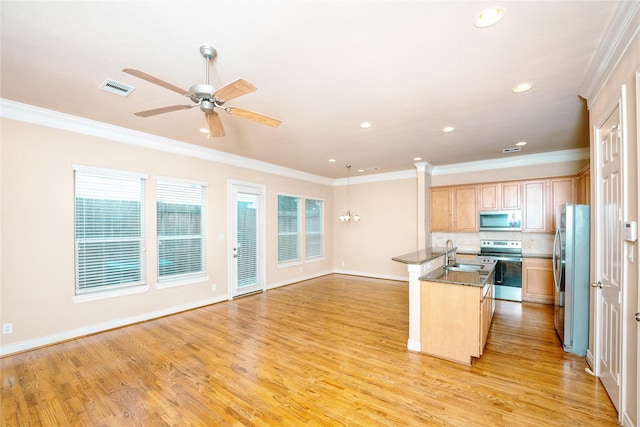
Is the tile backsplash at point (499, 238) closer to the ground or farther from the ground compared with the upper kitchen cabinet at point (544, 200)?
closer to the ground

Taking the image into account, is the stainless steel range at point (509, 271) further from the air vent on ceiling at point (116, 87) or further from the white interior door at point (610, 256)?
the air vent on ceiling at point (116, 87)

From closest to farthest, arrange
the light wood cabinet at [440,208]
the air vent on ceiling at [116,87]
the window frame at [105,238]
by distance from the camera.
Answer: the air vent on ceiling at [116,87] < the window frame at [105,238] < the light wood cabinet at [440,208]

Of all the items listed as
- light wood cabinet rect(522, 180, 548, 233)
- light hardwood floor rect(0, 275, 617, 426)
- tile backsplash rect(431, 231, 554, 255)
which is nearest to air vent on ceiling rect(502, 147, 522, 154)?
light wood cabinet rect(522, 180, 548, 233)

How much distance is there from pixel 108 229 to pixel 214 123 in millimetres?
2670

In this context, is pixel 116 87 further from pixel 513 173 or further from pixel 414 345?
pixel 513 173

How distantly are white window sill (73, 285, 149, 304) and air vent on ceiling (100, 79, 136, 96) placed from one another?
8.87 ft

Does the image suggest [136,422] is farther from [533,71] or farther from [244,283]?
[533,71]

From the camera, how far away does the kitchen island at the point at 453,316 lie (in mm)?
2906

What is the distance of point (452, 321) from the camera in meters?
3.03

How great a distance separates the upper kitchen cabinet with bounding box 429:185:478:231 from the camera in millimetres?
5910

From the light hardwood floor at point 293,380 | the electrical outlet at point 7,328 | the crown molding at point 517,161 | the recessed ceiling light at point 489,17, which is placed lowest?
the light hardwood floor at point 293,380

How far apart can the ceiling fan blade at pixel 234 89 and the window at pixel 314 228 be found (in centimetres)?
530

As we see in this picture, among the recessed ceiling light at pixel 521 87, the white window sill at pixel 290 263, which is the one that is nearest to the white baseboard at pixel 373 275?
the white window sill at pixel 290 263

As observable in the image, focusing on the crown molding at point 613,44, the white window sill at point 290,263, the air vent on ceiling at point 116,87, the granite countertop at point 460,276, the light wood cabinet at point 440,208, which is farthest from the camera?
the white window sill at point 290,263
